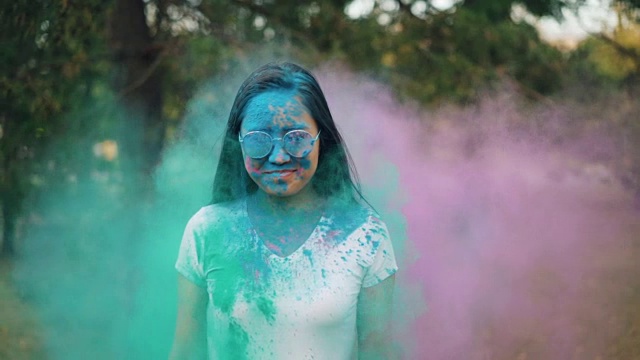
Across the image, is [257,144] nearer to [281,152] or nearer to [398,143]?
[281,152]

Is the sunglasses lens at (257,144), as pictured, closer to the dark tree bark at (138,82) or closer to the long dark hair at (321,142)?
the long dark hair at (321,142)

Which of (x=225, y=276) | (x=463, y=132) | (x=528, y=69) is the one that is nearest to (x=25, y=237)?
(x=463, y=132)

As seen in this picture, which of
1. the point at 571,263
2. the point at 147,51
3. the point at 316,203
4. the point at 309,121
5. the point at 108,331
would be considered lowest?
the point at 108,331

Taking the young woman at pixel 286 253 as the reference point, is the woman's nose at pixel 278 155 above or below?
above

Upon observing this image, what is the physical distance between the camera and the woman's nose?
1927 millimetres

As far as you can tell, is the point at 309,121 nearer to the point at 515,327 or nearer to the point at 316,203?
the point at 316,203

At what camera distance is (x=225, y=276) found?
195cm

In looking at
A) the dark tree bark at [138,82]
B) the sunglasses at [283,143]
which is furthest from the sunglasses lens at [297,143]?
the dark tree bark at [138,82]

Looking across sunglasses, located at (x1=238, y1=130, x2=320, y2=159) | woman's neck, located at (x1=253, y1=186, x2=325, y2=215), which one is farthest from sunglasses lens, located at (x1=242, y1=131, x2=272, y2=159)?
woman's neck, located at (x1=253, y1=186, x2=325, y2=215)

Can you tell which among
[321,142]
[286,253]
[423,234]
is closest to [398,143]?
[423,234]

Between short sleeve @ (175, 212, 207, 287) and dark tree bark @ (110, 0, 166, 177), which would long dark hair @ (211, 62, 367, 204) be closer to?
short sleeve @ (175, 212, 207, 287)

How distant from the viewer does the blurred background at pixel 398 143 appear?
400 centimetres

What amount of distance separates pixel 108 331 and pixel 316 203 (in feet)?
9.03

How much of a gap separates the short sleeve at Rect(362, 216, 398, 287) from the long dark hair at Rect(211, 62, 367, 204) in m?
0.14
